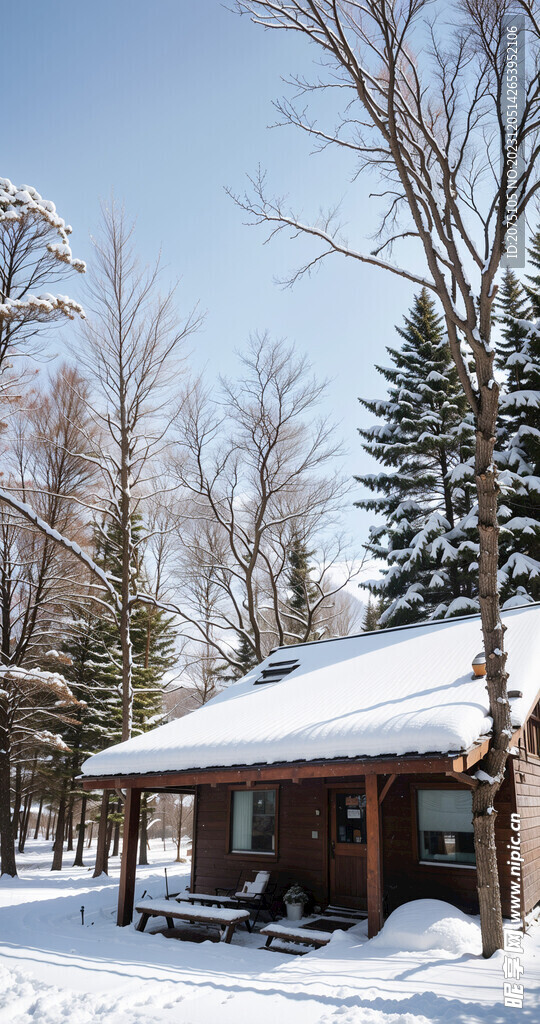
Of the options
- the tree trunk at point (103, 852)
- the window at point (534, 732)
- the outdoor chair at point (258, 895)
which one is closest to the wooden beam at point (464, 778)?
the window at point (534, 732)

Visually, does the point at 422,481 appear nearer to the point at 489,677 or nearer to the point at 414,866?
the point at 414,866

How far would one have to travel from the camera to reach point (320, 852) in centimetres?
1066

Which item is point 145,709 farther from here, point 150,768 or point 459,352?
point 459,352

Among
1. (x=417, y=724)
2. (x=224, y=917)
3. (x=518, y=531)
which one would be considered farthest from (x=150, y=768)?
(x=518, y=531)

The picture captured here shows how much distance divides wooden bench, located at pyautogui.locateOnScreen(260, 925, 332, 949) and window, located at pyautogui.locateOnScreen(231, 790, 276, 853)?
2847 mm

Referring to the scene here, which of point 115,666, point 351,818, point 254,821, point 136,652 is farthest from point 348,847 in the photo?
point 136,652

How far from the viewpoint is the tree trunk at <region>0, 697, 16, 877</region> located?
19.0 metres

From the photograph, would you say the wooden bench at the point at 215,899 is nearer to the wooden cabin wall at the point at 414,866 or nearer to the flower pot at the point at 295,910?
the flower pot at the point at 295,910

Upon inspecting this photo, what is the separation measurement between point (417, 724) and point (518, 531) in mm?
12790

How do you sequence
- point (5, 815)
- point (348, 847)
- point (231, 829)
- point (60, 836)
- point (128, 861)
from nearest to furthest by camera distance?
point (128, 861) < point (348, 847) < point (231, 829) < point (5, 815) < point (60, 836)

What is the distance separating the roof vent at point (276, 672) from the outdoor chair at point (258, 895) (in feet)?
11.9

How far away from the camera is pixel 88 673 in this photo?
25.9 m

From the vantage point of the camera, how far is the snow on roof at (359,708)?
7703mm

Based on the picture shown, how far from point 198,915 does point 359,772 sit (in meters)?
3.48
